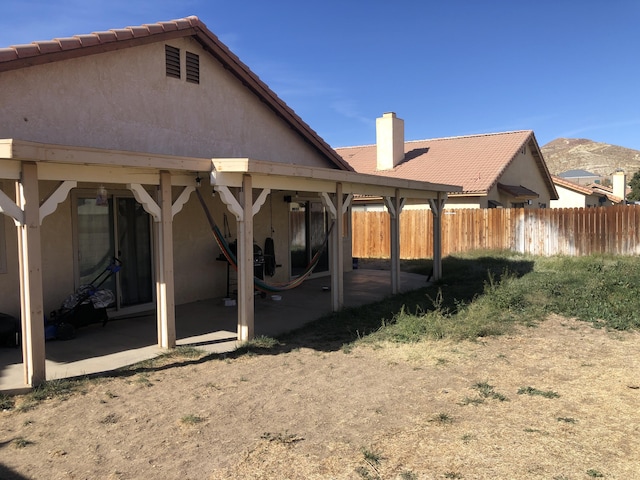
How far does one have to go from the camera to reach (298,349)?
6.92m

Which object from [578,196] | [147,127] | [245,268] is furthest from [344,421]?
[578,196]

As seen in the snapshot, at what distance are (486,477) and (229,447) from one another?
75.1 inches

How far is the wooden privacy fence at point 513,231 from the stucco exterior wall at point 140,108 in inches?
376

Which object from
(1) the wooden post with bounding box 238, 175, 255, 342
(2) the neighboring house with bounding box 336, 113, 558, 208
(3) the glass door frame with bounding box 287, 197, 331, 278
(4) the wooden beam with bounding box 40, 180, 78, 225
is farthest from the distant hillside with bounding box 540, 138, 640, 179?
(4) the wooden beam with bounding box 40, 180, 78, 225

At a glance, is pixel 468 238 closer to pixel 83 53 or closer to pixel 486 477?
pixel 83 53

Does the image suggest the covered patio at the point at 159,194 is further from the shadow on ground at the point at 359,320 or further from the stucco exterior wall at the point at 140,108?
the stucco exterior wall at the point at 140,108

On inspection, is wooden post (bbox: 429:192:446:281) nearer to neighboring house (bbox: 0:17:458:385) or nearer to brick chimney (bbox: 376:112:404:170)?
neighboring house (bbox: 0:17:458:385)

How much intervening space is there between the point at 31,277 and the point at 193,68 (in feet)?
18.8

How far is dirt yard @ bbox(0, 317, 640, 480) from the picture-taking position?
145 inches

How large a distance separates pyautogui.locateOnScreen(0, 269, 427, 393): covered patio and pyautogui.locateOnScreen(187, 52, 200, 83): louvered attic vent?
422cm

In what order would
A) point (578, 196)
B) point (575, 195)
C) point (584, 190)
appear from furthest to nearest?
1. point (575, 195)
2. point (578, 196)
3. point (584, 190)

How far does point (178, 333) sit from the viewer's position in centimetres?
756

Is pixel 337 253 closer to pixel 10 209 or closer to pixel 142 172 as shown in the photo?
pixel 142 172

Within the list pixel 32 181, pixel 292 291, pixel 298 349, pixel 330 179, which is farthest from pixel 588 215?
pixel 32 181
